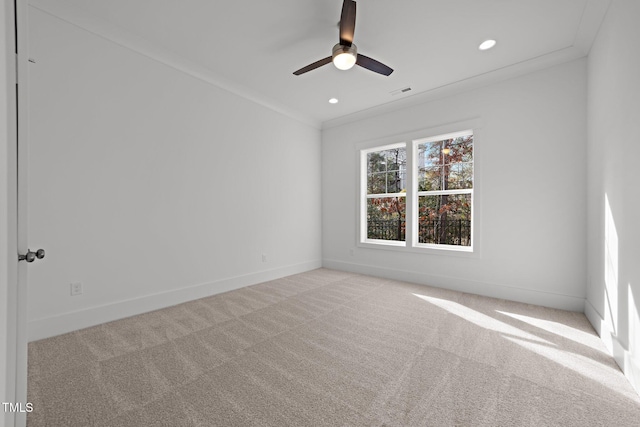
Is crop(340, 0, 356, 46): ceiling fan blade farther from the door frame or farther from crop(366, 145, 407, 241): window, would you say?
crop(366, 145, 407, 241): window

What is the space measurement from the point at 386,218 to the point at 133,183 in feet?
12.6

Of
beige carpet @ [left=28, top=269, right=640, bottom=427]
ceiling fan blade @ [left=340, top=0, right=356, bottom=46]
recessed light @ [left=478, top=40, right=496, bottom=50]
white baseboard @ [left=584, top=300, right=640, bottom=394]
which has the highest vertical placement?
recessed light @ [left=478, top=40, right=496, bottom=50]

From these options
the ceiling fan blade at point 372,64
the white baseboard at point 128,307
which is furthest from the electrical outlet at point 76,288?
the ceiling fan blade at point 372,64

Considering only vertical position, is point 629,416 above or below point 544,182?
below

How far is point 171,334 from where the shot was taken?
2398 millimetres

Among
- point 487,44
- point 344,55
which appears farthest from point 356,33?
point 487,44

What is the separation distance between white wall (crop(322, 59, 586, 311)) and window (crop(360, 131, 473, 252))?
0.30 m

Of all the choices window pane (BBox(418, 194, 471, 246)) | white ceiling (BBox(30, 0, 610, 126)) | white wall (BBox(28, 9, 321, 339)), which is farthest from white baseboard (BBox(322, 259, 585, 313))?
white ceiling (BBox(30, 0, 610, 126))

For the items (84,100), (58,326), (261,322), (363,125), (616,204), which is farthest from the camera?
(363,125)

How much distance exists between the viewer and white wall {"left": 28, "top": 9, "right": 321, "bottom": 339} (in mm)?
2318

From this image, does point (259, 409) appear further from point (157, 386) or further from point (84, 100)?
point (84, 100)

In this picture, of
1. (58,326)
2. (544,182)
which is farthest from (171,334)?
(544,182)

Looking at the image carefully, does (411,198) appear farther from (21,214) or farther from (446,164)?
(21,214)

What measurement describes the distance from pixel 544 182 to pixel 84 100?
196 inches
